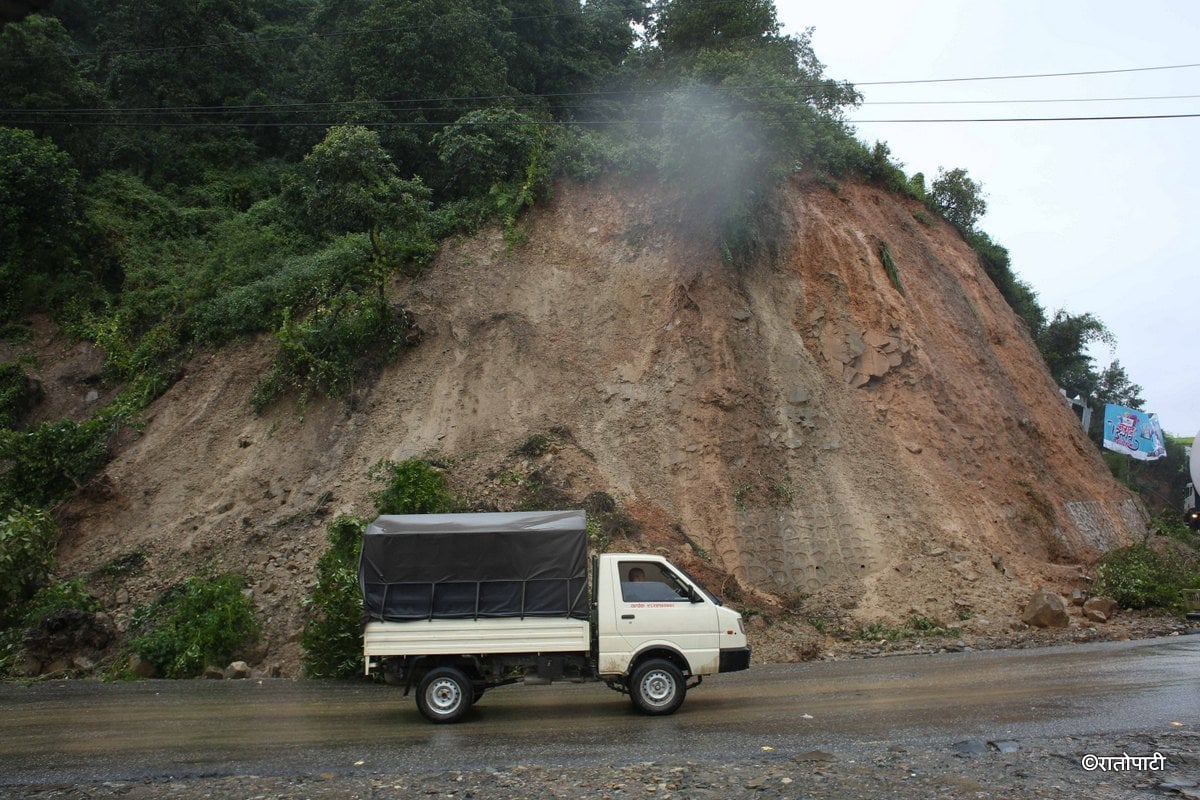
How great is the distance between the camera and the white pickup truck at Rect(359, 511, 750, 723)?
31.6 feet

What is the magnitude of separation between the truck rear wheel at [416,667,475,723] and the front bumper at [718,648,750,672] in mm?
2737

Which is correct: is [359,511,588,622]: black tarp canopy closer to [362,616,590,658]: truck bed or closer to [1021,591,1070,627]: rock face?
[362,616,590,658]: truck bed

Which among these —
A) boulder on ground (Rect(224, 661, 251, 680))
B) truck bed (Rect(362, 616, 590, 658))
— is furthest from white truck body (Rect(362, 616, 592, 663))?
boulder on ground (Rect(224, 661, 251, 680))

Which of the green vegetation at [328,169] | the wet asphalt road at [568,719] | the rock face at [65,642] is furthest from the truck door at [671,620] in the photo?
the rock face at [65,642]

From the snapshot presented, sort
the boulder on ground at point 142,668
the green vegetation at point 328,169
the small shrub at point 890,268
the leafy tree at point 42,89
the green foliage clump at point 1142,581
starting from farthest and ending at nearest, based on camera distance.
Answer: the leafy tree at point 42,89 < the small shrub at point 890,268 < the green vegetation at point 328,169 < the green foliage clump at point 1142,581 < the boulder on ground at point 142,668

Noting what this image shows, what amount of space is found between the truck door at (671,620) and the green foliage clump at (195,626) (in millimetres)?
8721

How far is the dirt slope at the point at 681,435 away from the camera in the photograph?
17.7 meters

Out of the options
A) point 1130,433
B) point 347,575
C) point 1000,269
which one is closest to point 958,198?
point 1000,269

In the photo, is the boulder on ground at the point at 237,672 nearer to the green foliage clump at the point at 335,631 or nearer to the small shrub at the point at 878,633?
the green foliage clump at the point at 335,631

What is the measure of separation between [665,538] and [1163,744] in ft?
32.6

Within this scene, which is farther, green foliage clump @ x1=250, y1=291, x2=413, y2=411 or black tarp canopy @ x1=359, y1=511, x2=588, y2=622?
green foliage clump @ x1=250, y1=291, x2=413, y2=411

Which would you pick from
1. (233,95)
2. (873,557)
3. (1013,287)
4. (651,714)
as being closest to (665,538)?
(873,557)

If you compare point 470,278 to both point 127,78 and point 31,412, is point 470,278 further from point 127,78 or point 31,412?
point 127,78

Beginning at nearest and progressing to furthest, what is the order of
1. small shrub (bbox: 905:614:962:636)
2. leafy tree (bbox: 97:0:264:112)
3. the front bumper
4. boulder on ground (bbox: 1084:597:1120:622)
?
the front bumper
small shrub (bbox: 905:614:962:636)
boulder on ground (bbox: 1084:597:1120:622)
leafy tree (bbox: 97:0:264:112)
